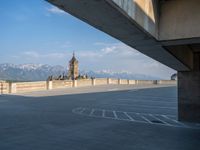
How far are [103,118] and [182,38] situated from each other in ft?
30.6

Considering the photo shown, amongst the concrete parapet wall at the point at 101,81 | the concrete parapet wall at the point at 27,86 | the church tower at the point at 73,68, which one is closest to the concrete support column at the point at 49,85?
the concrete parapet wall at the point at 27,86

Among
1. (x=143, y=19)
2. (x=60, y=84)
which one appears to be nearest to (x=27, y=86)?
(x=60, y=84)

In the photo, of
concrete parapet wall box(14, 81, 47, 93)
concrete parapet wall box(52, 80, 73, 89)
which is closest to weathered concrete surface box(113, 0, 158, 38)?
concrete parapet wall box(14, 81, 47, 93)

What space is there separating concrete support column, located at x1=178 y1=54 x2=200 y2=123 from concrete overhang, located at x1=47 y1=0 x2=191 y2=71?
8047 millimetres

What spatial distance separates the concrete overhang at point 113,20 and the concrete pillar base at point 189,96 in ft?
26.5

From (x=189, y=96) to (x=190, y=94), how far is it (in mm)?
126

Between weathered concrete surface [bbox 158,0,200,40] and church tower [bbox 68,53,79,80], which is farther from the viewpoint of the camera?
church tower [bbox 68,53,79,80]

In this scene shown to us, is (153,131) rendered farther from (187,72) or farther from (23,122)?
(23,122)

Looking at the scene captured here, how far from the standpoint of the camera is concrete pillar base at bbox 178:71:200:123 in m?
14.9

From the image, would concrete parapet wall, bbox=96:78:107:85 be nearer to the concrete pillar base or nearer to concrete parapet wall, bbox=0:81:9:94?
concrete parapet wall, bbox=0:81:9:94

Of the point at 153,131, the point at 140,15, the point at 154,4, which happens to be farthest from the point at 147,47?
the point at 153,131

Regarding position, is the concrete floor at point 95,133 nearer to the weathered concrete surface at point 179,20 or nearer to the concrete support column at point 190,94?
the concrete support column at point 190,94

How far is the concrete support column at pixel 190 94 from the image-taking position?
588 inches

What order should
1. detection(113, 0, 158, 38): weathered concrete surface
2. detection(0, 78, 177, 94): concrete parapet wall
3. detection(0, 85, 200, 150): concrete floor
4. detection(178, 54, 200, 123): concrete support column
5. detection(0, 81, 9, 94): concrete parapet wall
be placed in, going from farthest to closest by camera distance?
detection(0, 78, 177, 94): concrete parapet wall → detection(0, 81, 9, 94): concrete parapet wall → detection(178, 54, 200, 123): concrete support column → detection(0, 85, 200, 150): concrete floor → detection(113, 0, 158, 38): weathered concrete surface
